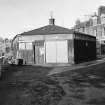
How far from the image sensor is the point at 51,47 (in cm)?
2025

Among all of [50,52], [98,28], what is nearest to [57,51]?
[50,52]

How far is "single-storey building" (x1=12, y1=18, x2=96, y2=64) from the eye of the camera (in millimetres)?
19953

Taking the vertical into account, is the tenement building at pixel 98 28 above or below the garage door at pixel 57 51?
above

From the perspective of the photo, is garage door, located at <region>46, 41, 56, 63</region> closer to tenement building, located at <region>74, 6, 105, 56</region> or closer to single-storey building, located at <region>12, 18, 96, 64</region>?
single-storey building, located at <region>12, 18, 96, 64</region>

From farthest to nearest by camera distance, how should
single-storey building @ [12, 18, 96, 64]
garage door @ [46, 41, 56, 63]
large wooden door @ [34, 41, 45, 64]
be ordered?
large wooden door @ [34, 41, 45, 64], garage door @ [46, 41, 56, 63], single-storey building @ [12, 18, 96, 64]

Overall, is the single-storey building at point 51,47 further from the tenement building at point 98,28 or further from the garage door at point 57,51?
the tenement building at point 98,28

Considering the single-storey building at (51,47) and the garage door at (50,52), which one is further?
the garage door at (50,52)

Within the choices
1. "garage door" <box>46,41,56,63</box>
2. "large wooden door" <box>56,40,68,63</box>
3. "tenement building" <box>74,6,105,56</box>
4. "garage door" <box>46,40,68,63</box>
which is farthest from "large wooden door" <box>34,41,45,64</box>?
"tenement building" <box>74,6,105,56</box>

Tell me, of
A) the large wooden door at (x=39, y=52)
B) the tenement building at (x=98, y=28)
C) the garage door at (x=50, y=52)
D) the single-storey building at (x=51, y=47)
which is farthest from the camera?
the tenement building at (x=98, y=28)

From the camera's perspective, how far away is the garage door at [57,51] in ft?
65.5

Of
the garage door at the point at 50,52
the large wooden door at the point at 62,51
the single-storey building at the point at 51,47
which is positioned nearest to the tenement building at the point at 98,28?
the single-storey building at the point at 51,47

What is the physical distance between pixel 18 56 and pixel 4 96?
15154mm

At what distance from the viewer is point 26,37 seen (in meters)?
21.2

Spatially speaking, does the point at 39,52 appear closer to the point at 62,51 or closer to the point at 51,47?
the point at 51,47
